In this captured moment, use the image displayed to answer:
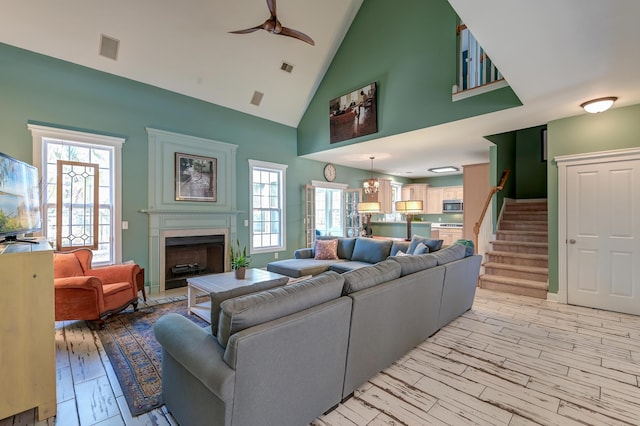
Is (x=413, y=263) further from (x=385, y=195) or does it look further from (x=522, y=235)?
(x=385, y=195)

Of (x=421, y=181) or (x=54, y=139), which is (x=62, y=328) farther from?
(x=421, y=181)

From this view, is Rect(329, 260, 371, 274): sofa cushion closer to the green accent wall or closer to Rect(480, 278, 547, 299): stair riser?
Rect(480, 278, 547, 299): stair riser

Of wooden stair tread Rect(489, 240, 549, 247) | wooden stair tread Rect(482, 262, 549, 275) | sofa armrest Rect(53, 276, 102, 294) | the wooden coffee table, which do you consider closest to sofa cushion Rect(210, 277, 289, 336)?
the wooden coffee table

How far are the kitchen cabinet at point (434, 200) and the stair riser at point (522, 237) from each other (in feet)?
14.1

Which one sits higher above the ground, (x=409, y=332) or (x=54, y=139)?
(x=54, y=139)

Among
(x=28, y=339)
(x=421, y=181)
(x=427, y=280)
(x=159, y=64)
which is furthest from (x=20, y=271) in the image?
(x=421, y=181)

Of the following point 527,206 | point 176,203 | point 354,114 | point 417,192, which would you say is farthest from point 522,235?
point 176,203

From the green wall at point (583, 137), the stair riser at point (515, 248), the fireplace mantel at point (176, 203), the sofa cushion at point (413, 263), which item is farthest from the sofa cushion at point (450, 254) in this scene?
the fireplace mantel at point (176, 203)

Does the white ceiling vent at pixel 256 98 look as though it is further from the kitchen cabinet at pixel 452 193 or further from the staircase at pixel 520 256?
the kitchen cabinet at pixel 452 193

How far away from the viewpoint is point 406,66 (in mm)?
4828

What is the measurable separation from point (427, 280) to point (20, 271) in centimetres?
297

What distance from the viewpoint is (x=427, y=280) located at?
107 inches

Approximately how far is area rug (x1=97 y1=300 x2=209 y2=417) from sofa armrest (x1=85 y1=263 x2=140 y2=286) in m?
0.44

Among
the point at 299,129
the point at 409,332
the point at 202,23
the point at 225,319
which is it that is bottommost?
the point at 409,332
